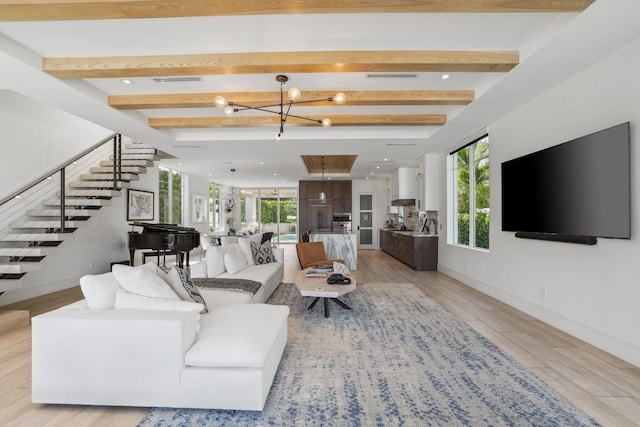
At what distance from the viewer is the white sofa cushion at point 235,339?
212cm

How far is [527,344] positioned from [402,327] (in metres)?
1.20

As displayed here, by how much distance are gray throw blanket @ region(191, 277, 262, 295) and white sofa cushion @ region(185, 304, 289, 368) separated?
996 mm

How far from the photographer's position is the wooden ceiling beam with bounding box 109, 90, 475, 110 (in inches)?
172

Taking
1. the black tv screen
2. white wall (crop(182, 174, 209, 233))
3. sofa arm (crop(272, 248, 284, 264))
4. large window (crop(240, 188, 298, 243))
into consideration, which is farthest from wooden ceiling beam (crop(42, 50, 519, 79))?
large window (crop(240, 188, 298, 243))

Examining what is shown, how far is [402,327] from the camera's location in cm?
377

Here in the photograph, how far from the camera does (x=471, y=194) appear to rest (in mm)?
6285

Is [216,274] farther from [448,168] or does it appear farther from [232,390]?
[448,168]

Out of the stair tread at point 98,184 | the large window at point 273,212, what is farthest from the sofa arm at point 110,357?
the large window at point 273,212

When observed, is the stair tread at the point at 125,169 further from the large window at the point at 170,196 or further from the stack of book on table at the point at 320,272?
the stack of book on table at the point at 320,272

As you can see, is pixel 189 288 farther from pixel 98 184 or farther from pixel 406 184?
pixel 406 184

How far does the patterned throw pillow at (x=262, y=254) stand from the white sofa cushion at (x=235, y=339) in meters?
2.98

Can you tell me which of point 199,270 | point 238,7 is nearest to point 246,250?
point 199,270

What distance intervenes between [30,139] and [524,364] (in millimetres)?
7381

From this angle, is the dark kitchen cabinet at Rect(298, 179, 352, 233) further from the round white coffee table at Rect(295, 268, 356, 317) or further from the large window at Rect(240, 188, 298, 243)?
the round white coffee table at Rect(295, 268, 356, 317)
